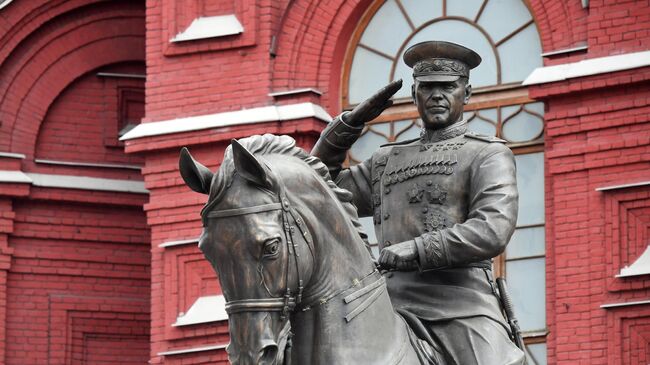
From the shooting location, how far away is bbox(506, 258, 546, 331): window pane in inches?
839

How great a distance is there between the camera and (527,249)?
2153 centimetres

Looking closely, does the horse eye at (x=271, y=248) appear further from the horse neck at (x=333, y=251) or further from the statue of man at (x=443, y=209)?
the statue of man at (x=443, y=209)

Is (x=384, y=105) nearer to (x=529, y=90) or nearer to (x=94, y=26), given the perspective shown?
(x=529, y=90)

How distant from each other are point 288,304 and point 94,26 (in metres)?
16.1

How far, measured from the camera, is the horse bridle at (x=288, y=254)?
9219mm

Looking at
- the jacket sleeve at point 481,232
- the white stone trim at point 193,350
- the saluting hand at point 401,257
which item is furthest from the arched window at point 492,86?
the saluting hand at point 401,257

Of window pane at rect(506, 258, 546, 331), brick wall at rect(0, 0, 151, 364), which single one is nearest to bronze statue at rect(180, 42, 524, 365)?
window pane at rect(506, 258, 546, 331)

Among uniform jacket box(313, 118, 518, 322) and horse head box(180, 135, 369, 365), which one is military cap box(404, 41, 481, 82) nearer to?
uniform jacket box(313, 118, 518, 322)

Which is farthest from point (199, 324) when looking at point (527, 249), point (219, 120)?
point (527, 249)

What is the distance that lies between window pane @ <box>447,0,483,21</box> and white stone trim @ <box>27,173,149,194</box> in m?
4.29

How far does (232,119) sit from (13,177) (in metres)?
2.91

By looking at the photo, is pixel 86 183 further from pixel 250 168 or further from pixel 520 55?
pixel 250 168

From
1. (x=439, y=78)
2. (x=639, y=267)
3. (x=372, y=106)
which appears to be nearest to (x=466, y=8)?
(x=639, y=267)

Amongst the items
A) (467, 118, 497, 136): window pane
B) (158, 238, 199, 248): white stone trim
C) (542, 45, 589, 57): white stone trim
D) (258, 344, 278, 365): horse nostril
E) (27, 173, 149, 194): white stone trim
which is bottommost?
(258, 344, 278, 365): horse nostril
